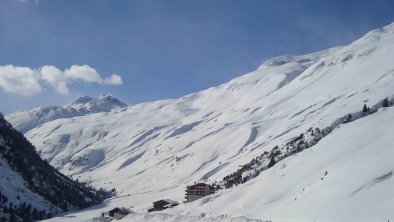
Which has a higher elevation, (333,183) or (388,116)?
(388,116)

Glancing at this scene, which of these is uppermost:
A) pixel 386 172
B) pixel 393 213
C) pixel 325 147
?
pixel 325 147

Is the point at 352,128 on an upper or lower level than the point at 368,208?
upper

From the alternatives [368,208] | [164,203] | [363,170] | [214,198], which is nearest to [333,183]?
[363,170]

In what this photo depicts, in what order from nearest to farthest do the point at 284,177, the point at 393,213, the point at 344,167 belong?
the point at 393,213
the point at 344,167
the point at 284,177

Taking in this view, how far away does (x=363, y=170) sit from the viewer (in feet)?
264

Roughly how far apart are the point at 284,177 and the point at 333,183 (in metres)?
27.3

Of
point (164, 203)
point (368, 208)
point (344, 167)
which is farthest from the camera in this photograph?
point (164, 203)

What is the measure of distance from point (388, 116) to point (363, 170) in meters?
37.6

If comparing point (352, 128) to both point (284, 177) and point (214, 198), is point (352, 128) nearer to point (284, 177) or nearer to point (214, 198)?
point (284, 177)

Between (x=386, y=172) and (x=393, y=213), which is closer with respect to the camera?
(x=393, y=213)

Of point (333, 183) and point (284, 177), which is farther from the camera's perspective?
point (284, 177)

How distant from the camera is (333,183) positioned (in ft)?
269

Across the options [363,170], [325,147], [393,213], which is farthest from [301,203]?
[325,147]

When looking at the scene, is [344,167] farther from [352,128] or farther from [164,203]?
[164,203]
